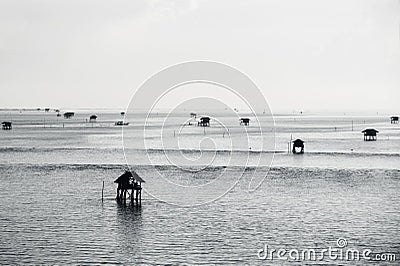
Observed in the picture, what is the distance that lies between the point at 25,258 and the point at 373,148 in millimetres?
77195

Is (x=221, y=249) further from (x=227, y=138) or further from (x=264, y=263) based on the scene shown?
(x=227, y=138)

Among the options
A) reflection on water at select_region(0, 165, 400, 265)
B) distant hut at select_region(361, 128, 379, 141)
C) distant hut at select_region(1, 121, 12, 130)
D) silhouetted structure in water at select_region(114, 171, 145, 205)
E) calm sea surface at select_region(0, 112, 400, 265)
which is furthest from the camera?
distant hut at select_region(1, 121, 12, 130)

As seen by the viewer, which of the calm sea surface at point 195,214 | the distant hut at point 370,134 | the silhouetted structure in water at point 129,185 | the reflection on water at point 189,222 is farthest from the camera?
the distant hut at point 370,134

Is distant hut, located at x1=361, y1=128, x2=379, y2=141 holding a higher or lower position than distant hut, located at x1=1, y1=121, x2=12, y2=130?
lower

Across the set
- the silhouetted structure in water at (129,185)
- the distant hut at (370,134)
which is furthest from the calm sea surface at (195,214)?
the distant hut at (370,134)

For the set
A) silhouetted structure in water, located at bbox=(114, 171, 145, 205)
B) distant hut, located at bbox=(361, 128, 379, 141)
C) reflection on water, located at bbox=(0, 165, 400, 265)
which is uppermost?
distant hut, located at bbox=(361, 128, 379, 141)

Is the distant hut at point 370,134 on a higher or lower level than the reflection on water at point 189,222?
higher

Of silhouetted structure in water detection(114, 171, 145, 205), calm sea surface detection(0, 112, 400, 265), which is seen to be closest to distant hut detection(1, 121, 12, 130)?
calm sea surface detection(0, 112, 400, 265)

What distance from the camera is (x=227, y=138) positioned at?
126m

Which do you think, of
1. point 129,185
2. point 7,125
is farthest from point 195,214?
point 7,125

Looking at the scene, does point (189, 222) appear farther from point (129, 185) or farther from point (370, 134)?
point (370, 134)

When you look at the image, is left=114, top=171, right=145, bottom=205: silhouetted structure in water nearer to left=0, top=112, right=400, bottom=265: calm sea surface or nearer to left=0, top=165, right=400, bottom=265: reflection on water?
left=0, top=165, right=400, bottom=265: reflection on water

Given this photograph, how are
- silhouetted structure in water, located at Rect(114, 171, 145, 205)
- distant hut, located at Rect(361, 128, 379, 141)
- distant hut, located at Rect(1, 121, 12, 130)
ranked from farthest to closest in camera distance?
distant hut, located at Rect(1, 121, 12, 130), distant hut, located at Rect(361, 128, 379, 141), silhouetted structure in water, located at Rect(114, 171, 145, 205)

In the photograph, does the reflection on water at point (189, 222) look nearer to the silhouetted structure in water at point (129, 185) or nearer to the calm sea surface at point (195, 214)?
the calm sea surface at point (195, 214)
